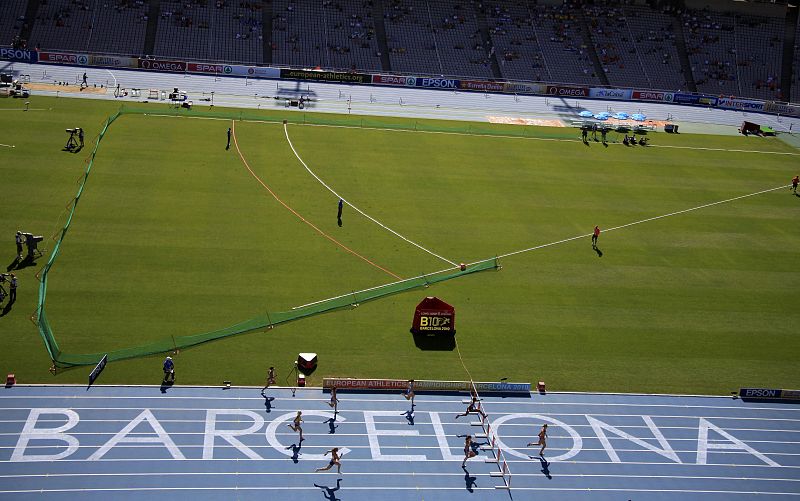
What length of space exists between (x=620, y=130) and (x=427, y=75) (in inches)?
824

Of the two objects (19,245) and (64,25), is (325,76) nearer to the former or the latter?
(64,25)

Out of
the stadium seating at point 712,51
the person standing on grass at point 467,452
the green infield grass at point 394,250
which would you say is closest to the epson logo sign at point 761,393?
the green infield grass at point 394,250

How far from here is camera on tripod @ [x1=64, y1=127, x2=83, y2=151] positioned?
5619 centimetres

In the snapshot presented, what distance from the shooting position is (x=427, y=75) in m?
84.1

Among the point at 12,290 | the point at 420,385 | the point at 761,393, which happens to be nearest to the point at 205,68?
the point at 12,290

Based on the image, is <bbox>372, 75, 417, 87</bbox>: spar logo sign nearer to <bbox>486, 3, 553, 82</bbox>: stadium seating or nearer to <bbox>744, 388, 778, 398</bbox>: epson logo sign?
<bbox>486, 3, 553, 82</bbox>: stadium seating

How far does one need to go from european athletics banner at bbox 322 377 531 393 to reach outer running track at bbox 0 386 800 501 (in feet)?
1.61

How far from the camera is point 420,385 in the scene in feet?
117

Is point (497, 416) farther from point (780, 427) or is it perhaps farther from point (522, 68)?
point (522, 68)

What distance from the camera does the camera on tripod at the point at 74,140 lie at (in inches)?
2212

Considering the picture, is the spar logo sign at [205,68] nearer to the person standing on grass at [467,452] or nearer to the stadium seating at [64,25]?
the stadium seating at [64,25]

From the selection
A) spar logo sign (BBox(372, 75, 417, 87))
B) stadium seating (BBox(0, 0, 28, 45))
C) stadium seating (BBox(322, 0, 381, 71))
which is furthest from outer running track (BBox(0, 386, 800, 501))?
stadium seating (BBox(0, 0, 28, 45))

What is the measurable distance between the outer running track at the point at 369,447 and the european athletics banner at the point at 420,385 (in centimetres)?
49

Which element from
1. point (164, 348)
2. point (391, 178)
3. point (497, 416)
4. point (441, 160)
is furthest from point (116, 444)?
point (441, 160)
